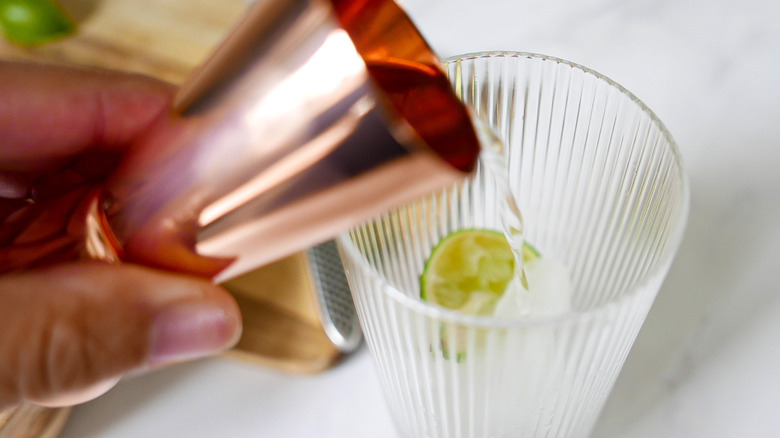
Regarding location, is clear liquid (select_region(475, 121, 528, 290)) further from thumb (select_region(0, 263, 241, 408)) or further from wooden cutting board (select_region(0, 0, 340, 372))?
wooden cutting board (select_region(0, 0, 340, 372))

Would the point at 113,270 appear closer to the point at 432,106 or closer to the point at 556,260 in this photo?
the point at 432,106

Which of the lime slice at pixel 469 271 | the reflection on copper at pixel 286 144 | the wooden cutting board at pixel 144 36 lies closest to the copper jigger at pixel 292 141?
the reflection on copper at pixel 286 144

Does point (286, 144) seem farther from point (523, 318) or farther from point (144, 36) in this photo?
point (144, 36)

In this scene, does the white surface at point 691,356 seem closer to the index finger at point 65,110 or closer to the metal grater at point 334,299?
the metal grater at point 334,299

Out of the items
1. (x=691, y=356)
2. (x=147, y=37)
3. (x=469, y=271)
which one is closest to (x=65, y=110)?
(x=147, y=37)

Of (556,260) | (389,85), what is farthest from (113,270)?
(556,260)

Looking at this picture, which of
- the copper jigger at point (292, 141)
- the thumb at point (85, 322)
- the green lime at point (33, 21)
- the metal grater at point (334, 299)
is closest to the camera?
the copper jigger at point (292, 141)
